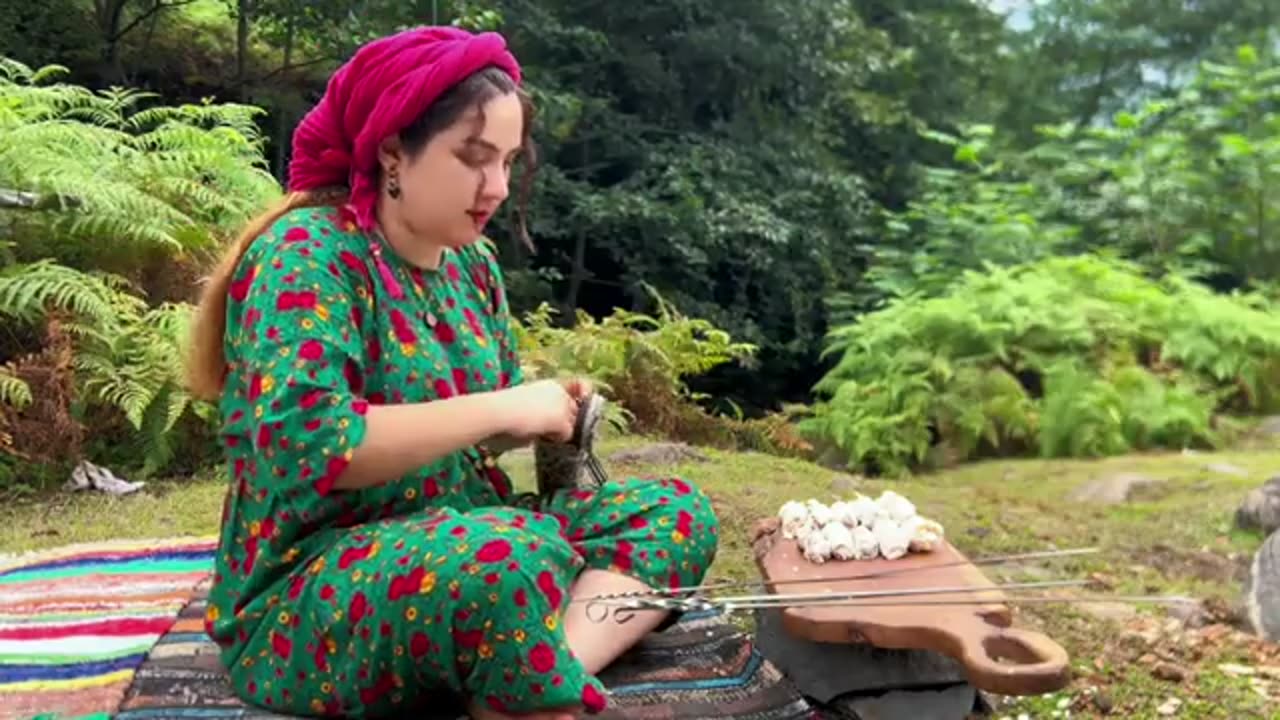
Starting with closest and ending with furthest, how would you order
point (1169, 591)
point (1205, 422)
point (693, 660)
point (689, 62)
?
point (693, 660)
point (1169, 591)
point (1205, 422)
point (689, 62)

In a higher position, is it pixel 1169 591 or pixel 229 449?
pixel 229 449

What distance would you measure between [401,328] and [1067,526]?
2.96m

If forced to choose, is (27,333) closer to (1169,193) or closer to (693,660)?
(693,660)

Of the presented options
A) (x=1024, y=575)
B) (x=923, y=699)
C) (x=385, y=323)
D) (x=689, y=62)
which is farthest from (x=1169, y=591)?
(x=689, y=62)

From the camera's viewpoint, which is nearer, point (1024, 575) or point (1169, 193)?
point (1024, 575)

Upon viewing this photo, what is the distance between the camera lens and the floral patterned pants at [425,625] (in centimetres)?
156

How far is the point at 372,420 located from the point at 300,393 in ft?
0.32

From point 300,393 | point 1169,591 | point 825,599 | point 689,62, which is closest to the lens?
point 300,393

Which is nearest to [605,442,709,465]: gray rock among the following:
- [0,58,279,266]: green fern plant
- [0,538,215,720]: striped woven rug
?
[0,538,215,720]: striped woven rug

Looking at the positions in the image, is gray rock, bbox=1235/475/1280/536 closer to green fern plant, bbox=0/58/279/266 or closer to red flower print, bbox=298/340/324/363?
red flower print, bbox=298/340/324/363

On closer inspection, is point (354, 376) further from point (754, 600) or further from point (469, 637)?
point (754, 600)

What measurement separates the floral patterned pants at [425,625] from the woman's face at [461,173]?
0.43 m

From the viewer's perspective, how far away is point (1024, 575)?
318 cm

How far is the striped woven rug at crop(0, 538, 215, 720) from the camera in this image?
195 centimetres
